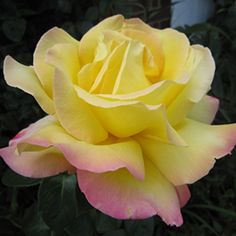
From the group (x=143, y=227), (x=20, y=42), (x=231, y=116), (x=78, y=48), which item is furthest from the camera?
(x=231, y=116)

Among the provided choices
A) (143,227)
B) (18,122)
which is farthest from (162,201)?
(18,122)

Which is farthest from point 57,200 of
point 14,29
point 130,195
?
point 14,29

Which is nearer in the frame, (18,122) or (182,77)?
(182,77)

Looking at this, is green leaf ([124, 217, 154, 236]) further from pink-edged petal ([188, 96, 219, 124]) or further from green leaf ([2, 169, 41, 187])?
pink-edged petal ([188, 96, 219, 124])

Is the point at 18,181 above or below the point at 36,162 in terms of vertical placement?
below

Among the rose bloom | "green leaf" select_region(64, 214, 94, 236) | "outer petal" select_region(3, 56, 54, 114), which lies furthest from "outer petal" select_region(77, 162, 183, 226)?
"green leaf" select_region(64, 214, 94, 236)

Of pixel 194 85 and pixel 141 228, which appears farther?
pixel 141 228

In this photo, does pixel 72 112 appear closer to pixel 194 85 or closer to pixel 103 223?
pixel 194 85

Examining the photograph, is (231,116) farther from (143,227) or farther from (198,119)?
(198,119)
